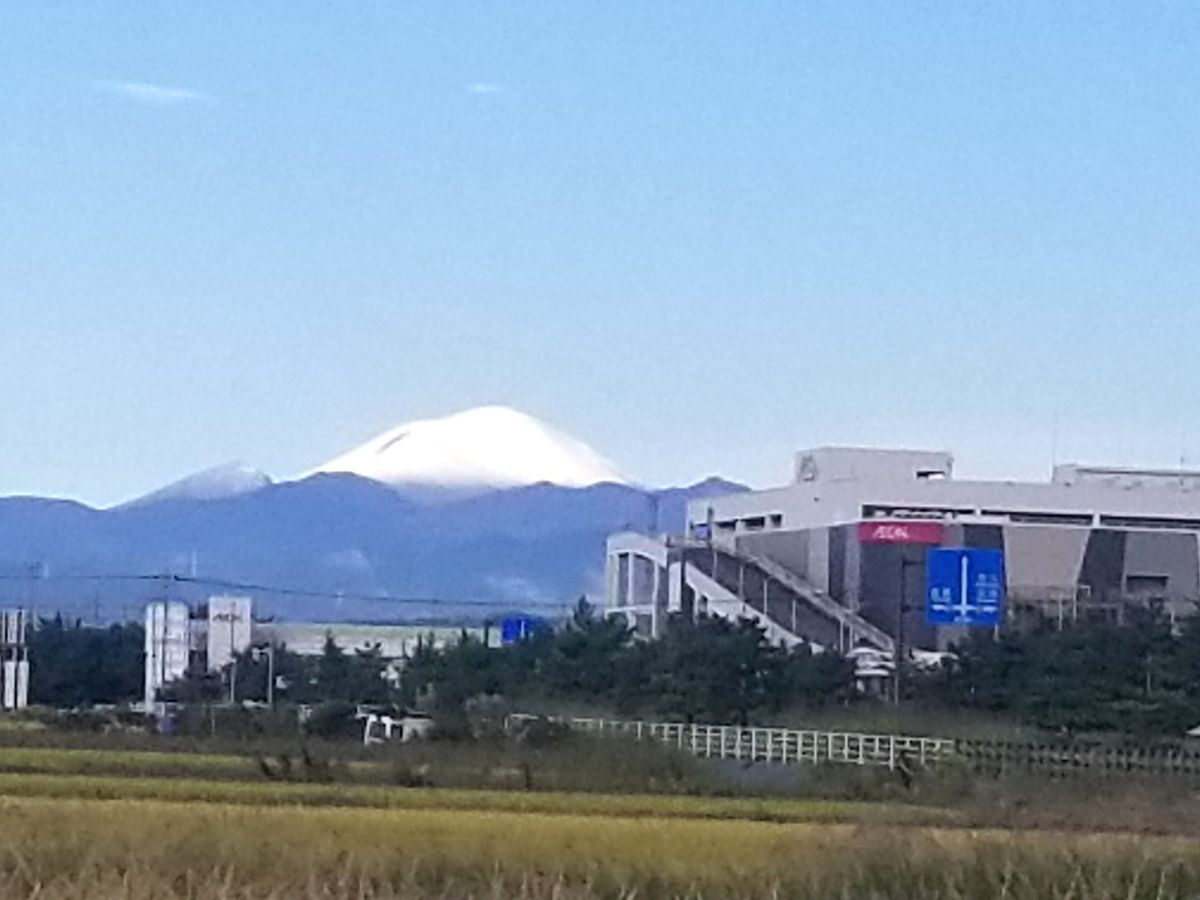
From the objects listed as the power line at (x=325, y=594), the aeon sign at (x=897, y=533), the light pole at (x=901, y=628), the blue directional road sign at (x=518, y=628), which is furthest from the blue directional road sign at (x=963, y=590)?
the power line at (x=325, y=594)

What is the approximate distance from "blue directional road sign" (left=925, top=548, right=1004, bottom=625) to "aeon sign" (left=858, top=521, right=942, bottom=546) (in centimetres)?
755

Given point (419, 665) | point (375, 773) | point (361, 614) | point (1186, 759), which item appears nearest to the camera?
point (375, 773)

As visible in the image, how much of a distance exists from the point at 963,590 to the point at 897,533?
10895 millimetres

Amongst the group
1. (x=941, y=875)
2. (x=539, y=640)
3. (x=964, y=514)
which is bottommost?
(x=941, y=875)

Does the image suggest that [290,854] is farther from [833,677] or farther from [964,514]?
[964,514]

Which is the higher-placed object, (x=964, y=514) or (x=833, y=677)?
(x=964, y=514)

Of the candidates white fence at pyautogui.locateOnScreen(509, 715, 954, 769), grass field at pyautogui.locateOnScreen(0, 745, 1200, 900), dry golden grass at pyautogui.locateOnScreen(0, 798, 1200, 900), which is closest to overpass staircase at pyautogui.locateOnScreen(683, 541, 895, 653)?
white fence at pyautogui.locateOnScreen(509, 715, 954, 769)

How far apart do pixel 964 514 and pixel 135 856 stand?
62292mm

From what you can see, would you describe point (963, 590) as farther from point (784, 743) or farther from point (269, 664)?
point (784, 743)

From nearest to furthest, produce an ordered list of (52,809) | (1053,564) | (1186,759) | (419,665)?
(52,809) < (1186,759) < (419,665) < (1053,564)

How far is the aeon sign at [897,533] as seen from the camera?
72.8 metres

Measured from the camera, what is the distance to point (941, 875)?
17.1m

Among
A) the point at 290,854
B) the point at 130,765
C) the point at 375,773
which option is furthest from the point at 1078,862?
the point at 130,765

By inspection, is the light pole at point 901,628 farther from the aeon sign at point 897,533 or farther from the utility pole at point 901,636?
the aeon sign at point 897,533
